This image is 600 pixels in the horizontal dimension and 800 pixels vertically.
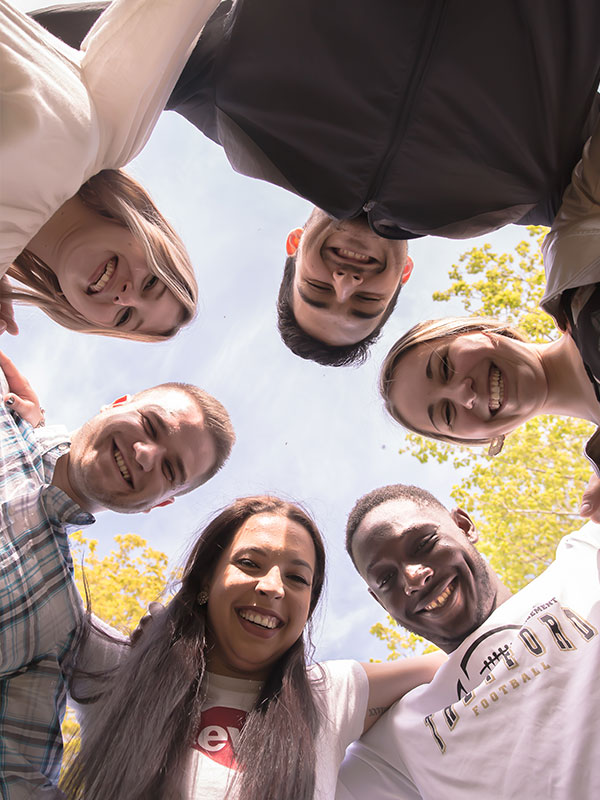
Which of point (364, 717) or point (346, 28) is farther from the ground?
point (346, 28)

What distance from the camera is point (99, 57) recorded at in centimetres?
191

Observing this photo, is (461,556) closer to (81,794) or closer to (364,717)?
(364,717)

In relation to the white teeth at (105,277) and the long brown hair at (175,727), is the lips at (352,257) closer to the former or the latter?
the white teeth at (105,277)

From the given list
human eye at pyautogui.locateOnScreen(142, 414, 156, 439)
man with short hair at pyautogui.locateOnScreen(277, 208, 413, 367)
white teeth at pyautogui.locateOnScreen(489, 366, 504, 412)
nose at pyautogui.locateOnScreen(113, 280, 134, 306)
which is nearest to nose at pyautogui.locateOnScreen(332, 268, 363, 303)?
man with short hair at pyautogui.locateOnScreen(277, 208, 413, 367)

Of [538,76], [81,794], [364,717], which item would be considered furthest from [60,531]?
[538,76]

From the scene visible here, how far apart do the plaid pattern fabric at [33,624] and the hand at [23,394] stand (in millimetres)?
612

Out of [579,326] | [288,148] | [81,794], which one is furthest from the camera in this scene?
[81,794]

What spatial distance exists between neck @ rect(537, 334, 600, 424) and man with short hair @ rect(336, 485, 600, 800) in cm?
73

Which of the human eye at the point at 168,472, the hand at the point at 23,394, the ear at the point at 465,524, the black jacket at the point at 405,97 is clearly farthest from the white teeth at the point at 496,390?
the hand at the point at 23,394

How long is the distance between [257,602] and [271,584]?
0.37ft

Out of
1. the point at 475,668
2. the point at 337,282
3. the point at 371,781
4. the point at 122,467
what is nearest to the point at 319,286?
the point at 337,282

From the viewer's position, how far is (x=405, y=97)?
6.97 feet

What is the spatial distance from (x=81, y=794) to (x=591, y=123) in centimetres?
349

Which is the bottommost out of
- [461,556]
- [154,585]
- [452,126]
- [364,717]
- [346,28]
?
[154,585]
